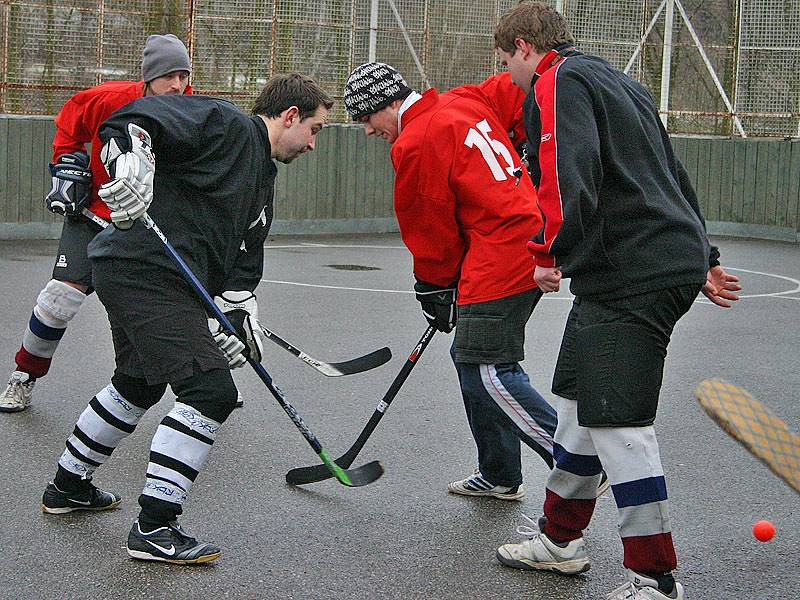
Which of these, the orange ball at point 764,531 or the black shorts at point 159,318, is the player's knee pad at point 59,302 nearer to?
the black shorts at point 159,318

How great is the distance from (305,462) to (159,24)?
38.3 feet

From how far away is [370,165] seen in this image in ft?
57.7

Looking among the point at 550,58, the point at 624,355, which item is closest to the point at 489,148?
the point at 550,58

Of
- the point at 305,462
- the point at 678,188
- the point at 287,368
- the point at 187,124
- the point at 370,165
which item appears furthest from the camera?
the point at 370,165

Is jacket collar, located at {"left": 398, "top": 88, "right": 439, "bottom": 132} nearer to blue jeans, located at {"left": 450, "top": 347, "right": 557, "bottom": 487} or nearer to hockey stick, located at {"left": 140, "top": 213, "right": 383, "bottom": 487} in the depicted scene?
blue jeans, located at {"left": 450, "top": 347, "right": 557, "bottom": 487}

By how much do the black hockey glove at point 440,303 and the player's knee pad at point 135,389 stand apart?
110 centimetres

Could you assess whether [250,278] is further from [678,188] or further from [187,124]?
[678,188]

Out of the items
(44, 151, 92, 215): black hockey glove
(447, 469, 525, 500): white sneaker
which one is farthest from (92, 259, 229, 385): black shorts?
(44, 151, 92, 215): black hockey glove

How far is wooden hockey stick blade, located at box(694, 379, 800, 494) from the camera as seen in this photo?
10.7 feet

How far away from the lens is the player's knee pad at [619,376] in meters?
3.64

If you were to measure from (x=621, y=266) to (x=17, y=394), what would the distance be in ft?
11.9

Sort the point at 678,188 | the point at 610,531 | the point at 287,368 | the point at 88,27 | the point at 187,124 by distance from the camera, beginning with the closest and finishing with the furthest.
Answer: the point at 678,188
the point at 187,124
the point at 610,531
the point at 287,368
the point at 88,27

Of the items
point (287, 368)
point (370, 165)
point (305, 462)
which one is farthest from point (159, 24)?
point (305, 462)

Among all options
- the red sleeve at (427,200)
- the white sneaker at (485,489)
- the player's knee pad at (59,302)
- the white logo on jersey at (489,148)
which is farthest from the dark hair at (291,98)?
the player's knee pad at (59,302)
